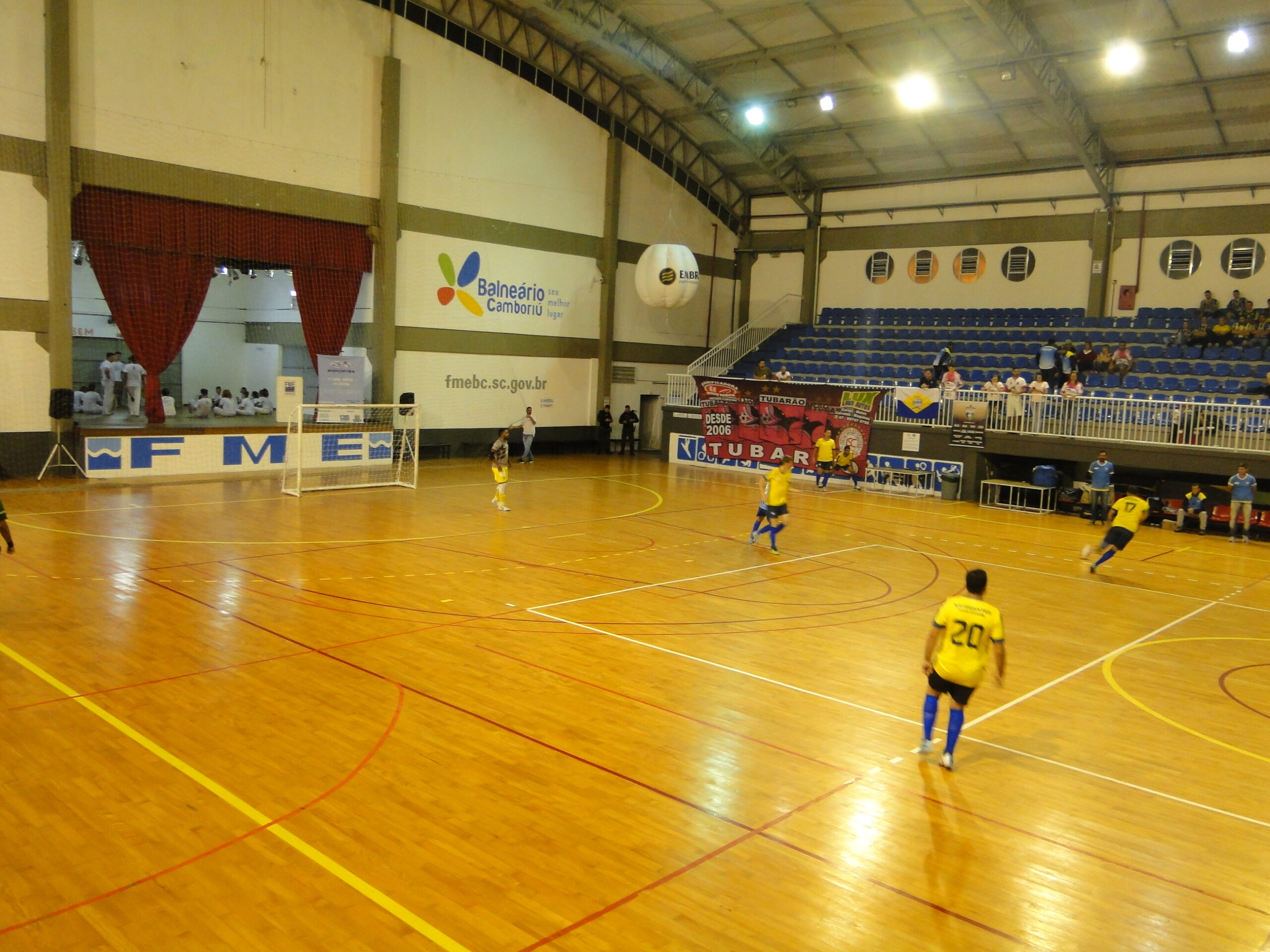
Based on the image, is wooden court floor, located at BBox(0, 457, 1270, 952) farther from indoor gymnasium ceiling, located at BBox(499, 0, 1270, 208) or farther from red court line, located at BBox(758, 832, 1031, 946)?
indoor gymnasium ceiling, located at BBox(499, 0, 1270, 208)

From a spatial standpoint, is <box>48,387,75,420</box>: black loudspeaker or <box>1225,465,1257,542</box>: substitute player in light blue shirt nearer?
<box>1225,465,1257,542</box>: substitute player in light blue shirt

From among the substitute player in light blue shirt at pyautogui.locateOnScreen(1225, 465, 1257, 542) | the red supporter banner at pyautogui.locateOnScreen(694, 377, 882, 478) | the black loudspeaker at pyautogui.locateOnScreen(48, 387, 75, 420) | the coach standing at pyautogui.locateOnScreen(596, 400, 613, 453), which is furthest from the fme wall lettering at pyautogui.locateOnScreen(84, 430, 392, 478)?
the substitute player in light blue shirt at pyautogui.locateOnScreen(1225, 465, 1257, 542)

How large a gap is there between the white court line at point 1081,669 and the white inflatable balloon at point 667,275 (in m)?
17.4

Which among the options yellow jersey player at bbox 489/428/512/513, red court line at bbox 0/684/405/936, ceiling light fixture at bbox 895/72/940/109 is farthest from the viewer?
ceiling light fixture at bbox 895/72/940/109

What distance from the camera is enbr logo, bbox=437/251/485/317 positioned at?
2636cm

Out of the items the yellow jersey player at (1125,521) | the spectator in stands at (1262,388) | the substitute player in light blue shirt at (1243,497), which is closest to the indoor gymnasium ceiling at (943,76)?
the spectator in stands at (1262,388)

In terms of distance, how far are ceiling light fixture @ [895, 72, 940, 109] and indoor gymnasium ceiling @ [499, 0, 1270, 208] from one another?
0.12m

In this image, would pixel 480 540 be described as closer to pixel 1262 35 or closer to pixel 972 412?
pixel 972 412

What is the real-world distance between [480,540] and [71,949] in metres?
10.7

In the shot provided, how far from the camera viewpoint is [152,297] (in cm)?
2141

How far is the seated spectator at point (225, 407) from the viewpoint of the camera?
27078 millimetres

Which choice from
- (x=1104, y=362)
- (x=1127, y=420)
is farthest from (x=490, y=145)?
(x=1127, y=420)

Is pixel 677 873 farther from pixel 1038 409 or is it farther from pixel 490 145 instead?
pixel 490 145

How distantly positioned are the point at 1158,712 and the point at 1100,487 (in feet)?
40.8
